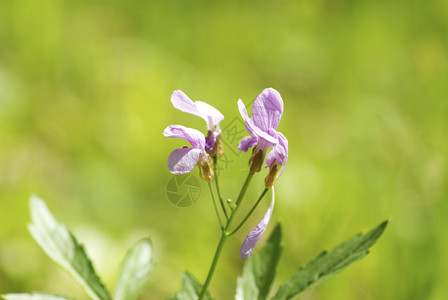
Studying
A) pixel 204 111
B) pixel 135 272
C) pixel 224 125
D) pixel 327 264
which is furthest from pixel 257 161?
pixel 224 125

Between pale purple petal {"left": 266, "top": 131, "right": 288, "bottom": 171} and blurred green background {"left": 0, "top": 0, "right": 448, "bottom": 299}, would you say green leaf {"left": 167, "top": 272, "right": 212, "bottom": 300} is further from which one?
blurred green background {"left": 0, "top": 0, "right": 448, "bottom": 299}

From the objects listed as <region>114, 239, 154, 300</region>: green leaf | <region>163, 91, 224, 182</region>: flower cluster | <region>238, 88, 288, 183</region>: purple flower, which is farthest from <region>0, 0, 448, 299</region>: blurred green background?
<region>238, 88, 288, 183</region>: purple flower

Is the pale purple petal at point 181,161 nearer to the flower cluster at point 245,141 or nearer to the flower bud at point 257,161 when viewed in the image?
the flower cluster at point 245,141

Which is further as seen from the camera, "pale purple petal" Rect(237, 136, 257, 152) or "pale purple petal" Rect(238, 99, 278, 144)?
"pale purple petal" Rect(237, 136, 257, 152)

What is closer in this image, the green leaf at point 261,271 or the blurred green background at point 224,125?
the green leaf at point 261,271

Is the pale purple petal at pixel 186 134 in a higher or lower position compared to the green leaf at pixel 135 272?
higher

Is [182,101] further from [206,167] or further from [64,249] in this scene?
[64,249]

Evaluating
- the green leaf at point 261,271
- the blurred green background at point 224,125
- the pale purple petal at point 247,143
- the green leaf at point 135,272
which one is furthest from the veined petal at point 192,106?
the blurred green background at point 224,125
